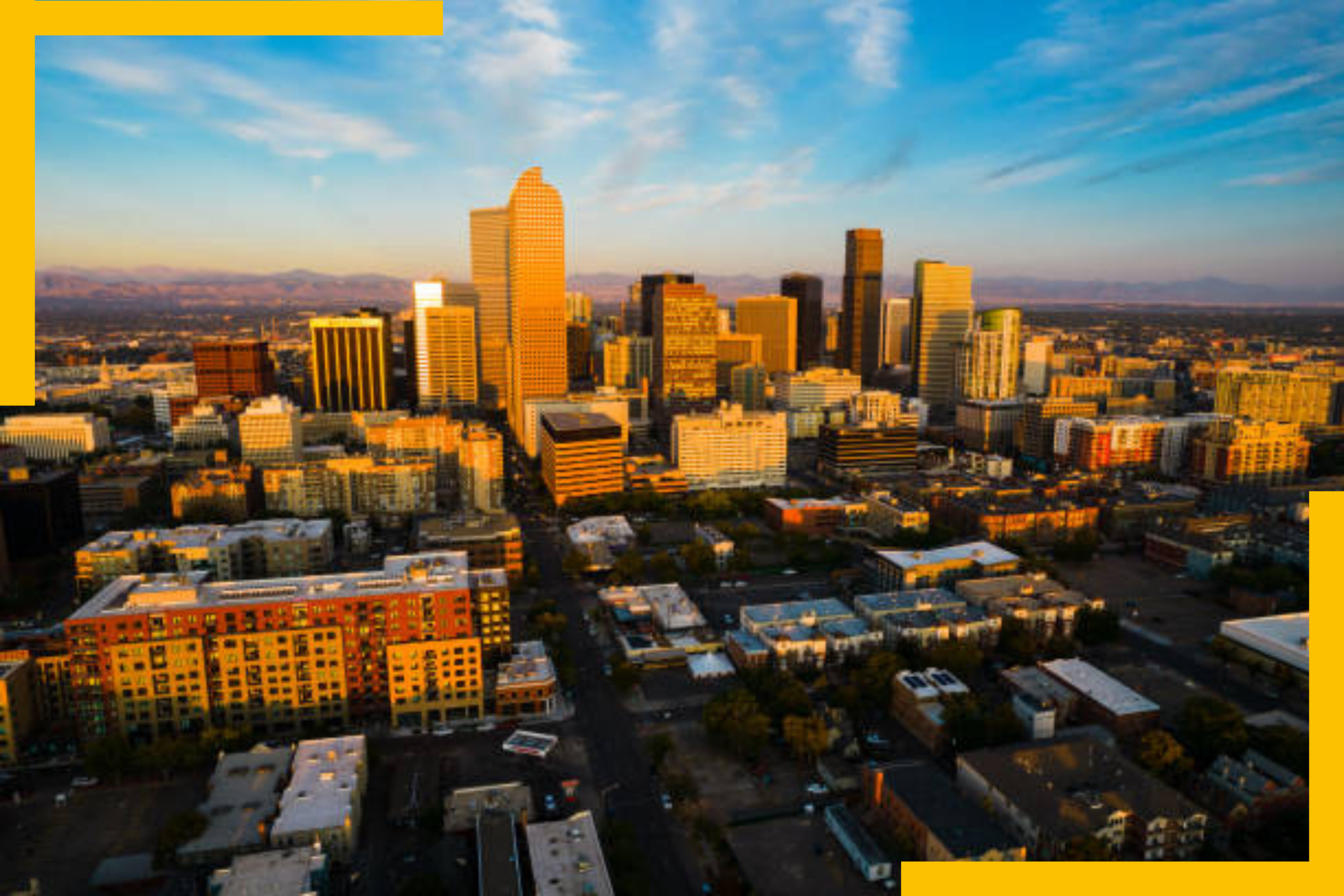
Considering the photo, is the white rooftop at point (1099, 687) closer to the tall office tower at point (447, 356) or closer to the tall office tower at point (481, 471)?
the tall office tower at point (481, 471)

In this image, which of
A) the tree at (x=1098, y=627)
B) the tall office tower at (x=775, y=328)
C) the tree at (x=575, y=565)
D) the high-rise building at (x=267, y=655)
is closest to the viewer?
the high-rise building at (x=267, y=655)

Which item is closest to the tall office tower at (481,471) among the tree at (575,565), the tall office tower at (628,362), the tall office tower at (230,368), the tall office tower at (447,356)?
the tree at (575,565)

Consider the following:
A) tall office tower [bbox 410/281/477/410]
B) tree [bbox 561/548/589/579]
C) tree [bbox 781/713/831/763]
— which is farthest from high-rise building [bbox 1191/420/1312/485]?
tall office tower [bbox 410/281/477/410]

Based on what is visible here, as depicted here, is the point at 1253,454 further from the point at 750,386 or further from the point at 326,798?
the point at 326,798

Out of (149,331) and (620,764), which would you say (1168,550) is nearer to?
(620,764)

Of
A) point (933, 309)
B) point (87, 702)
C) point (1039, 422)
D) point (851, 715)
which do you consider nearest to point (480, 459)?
point (87, 702)

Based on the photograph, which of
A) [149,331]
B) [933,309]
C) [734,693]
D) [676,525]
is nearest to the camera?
[734,693]

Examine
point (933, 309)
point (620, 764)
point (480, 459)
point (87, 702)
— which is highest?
point (933, 309)
